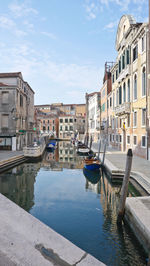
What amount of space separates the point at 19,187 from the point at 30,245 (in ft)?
31.7

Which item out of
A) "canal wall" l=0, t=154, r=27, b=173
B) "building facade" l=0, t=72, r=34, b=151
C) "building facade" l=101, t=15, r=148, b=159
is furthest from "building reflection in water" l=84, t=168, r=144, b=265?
Answer: "building facade" l=0, t=72, r=34, b=151

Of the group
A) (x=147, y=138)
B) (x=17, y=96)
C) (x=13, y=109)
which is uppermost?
(x=17, y=96)

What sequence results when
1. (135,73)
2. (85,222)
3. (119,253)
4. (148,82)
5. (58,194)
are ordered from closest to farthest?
(119,253)
(85,222)
(58,194)
(148,82)
(135,73)

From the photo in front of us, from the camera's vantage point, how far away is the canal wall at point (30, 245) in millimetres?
2435

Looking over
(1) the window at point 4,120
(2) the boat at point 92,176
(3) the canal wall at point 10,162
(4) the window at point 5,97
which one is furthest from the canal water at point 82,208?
(4) the window at point 5,97

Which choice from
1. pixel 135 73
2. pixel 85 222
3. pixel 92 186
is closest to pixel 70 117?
pixel 135 73

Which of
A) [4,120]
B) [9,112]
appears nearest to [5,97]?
[9,112]

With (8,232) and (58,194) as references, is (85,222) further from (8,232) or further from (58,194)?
(8,232)

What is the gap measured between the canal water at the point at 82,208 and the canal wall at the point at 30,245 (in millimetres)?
2463

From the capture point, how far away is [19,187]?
1168cm

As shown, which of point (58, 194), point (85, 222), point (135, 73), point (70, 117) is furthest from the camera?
point (70, 117)

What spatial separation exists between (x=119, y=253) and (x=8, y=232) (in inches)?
140

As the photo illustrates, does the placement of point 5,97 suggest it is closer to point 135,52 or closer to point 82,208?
point 135,52

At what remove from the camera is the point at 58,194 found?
1026cm
